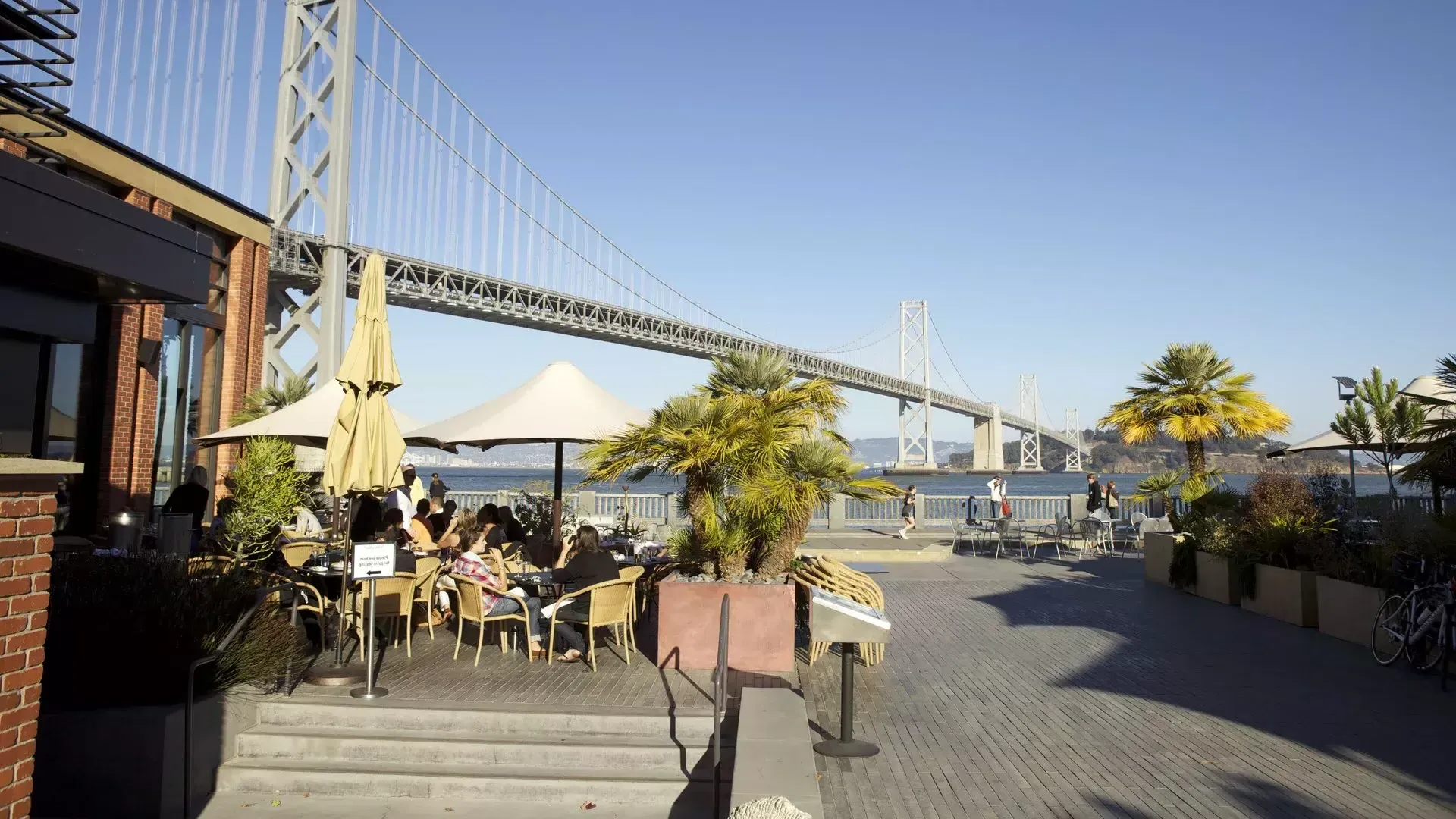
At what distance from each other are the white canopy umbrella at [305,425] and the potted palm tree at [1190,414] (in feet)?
33.5

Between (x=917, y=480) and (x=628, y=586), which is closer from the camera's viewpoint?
(x=628, y=586)

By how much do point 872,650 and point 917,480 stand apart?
246 ft

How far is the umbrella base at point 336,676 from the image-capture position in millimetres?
6262

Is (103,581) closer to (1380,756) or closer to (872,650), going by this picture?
(872,650)

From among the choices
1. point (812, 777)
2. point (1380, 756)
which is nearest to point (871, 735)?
point (812, 777)

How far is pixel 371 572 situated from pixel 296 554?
3.67m

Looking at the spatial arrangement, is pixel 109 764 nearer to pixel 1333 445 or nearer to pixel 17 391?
pixel 17 391

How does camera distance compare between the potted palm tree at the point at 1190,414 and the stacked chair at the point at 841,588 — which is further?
the potted palm tree at the point at 1190,414

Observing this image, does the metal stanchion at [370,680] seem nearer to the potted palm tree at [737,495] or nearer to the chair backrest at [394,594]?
the chair backrest at [394,594]

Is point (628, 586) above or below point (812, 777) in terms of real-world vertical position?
above

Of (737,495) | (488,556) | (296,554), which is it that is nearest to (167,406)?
(296,554)

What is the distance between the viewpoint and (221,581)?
6.14 m

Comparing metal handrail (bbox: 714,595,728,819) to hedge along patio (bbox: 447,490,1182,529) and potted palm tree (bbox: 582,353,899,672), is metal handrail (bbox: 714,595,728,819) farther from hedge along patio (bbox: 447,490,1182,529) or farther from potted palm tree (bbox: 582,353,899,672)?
hedge along patio (bbox: 447,490,1182,529)

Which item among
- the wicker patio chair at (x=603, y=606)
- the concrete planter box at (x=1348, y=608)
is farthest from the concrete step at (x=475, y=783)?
the concrete planter box at (x=1348, y=608)
